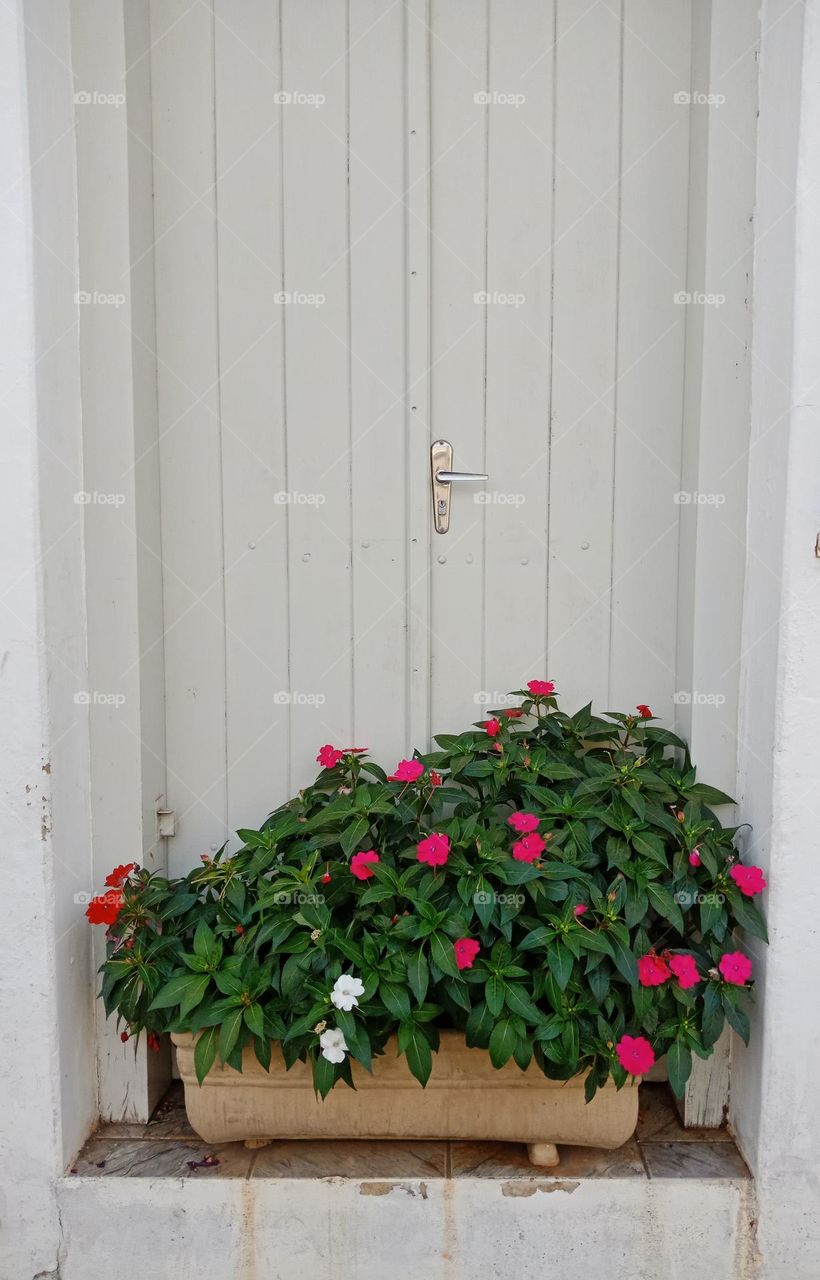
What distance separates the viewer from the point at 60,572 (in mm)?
2008

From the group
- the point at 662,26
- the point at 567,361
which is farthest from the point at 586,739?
the point at 662,26

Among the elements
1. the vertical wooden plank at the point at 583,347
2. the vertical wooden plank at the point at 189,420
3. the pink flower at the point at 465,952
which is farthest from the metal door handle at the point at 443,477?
the pink flower at the point at 465,952

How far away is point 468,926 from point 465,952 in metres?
0.06

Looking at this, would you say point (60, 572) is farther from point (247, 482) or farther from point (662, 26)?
point (662, 26)

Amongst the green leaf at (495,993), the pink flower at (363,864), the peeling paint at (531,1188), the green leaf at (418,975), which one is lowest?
the peeling paint at (531,1188)

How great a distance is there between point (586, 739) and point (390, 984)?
0.72 m

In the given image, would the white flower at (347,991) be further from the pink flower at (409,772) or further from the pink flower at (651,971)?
the pink flower at (651,971)

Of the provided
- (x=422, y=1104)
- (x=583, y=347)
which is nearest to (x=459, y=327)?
(x=583, y=347)

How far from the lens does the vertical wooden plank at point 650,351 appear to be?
217cm

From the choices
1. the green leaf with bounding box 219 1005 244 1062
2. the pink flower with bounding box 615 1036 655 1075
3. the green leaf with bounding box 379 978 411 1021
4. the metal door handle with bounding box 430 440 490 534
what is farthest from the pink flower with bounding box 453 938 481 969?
the metal door handle with bounding box 430 440 490 534

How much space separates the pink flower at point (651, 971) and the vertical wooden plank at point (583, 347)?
2.05ft

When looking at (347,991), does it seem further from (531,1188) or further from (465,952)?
(531,1188)

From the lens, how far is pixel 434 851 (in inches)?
74.4

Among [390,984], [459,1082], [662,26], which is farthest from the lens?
[662,26]
